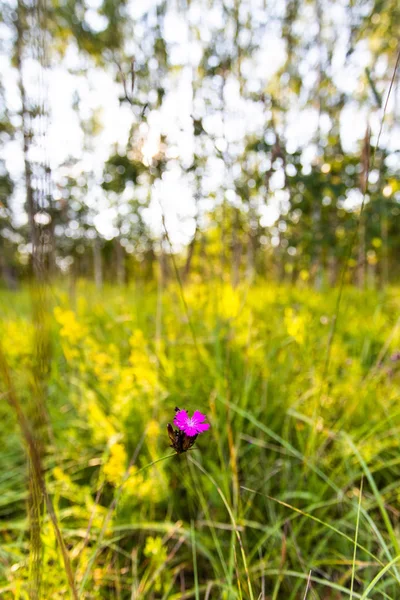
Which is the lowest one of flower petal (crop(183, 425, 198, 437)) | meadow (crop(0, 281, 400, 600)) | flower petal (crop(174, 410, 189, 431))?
meadow (crop(0, 281, 400, 600))

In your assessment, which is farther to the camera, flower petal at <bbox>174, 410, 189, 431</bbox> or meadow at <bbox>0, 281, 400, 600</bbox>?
meadow at <bbox>0, 281, 400, 600</bbox>

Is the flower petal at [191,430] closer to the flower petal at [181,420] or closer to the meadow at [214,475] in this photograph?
the flower petal at [181,420]

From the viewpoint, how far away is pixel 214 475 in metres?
1.04

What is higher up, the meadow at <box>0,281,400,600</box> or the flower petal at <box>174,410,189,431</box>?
the flower petal at <box>174,410,189,431</box>

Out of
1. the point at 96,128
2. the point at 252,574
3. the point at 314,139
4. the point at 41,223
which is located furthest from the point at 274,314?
the point at 96,128

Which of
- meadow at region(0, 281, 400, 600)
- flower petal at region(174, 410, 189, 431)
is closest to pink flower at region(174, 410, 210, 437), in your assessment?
flower petal at region(174, 410, 189, 431)

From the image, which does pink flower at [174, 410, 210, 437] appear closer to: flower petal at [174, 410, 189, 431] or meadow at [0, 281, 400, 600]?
flower petal at [174, 410, 189, 431]

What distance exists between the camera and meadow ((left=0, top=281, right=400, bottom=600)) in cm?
77

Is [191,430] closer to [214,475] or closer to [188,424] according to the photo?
[188,424]

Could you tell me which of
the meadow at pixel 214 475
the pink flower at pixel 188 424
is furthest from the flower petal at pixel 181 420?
the meadow at pixel 214 475

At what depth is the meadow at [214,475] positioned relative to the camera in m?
0.77

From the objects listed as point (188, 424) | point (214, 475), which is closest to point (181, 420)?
point (188, 424)

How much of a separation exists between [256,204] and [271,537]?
118 centimetres

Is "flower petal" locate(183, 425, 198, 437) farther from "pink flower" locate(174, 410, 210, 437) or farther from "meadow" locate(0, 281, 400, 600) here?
"meadow" locate(0, 281, 400, 600)
